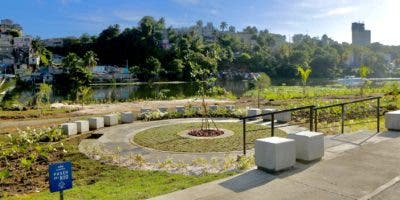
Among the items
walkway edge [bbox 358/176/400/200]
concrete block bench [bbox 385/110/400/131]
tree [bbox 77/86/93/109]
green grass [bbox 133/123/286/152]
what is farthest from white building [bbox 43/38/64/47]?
walkway edge [bbox 358/176/400/200]

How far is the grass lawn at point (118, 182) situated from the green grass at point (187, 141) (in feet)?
8.28

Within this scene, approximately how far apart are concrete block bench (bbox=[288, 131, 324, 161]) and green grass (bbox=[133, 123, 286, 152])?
3416 millimetres

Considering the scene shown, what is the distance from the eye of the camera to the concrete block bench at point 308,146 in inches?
298

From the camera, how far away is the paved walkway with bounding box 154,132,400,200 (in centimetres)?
596

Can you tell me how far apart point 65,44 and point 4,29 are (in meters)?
20.9

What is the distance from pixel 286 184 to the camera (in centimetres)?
643

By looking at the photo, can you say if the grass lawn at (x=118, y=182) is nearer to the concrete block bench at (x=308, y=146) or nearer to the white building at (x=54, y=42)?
the concrete block bench at (x=308, y=146)

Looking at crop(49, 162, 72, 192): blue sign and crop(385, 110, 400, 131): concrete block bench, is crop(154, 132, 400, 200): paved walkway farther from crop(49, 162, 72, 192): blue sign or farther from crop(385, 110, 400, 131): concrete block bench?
crop(385, 110, 400, 131): concrete block bench

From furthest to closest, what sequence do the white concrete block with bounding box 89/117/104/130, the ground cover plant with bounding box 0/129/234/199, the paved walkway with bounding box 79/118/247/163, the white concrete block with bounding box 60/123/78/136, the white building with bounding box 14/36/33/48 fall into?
the white building with bounding box 14/36/33/48, the white concrete block with bounding box 89/117/104/130, the white concrete block with bounding box 60/123/78/136, the paved walkway with bounding box 79/118/247/163, the ground cover plant with bounding box 0/129/234/199

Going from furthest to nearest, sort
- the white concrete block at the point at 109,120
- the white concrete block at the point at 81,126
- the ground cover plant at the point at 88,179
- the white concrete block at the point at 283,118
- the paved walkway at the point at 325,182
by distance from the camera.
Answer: the white concrete block at the point at 109,120 < the white concrete block at the point at 283,118 < the white concrete block at the point at 81,126 < the ground cover plant at the point at 88,179 < the paved walkway at the point at 325,182

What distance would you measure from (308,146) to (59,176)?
14.7 feet

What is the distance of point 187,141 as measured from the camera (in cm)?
1234

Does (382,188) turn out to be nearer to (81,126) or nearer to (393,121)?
(393,121)

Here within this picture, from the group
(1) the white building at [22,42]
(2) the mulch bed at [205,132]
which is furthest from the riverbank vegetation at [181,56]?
(2) the mulch bed at [205,132]
